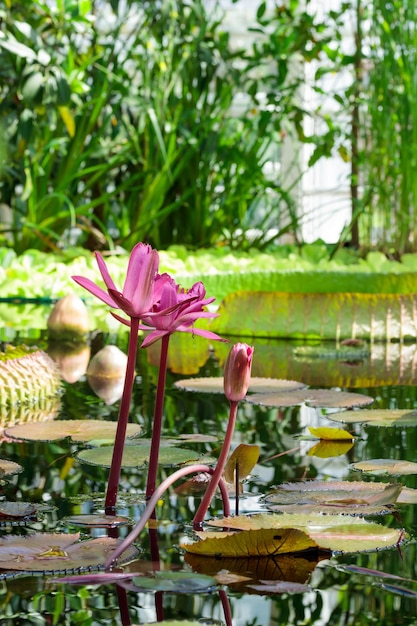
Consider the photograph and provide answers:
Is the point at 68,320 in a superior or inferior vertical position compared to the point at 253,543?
superior

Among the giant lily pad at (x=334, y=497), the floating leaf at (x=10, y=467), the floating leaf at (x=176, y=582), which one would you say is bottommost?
the floating leaf at (x=176, y=582)

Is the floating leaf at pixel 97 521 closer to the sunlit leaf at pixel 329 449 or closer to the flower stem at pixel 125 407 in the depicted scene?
the flower stem at pixel 125 407

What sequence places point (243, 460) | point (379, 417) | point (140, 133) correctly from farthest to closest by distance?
point (140, 133) < point (379, 417) < point (243, 460)

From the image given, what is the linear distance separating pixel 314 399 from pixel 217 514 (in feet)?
1.98

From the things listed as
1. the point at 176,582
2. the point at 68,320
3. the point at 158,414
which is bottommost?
the point at 176,582

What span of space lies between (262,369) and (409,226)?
1.85 m

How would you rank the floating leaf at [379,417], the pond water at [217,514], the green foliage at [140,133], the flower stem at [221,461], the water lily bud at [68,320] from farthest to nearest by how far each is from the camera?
1. the green foliage at [140,133]
2. the water lily bud at [68,320]
3. the floating leaf at [379,417]
4. the flower stem at [221,461]
5. the pond water at [217,514]

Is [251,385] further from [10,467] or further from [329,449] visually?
[10,467]

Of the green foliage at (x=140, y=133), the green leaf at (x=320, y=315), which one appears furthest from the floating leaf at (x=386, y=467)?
the green foliage at (x=140, y=133)

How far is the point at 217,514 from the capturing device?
2.61 feet

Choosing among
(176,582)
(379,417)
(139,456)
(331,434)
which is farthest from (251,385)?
(176,582)

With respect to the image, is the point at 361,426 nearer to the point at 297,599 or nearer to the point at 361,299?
the point at 297,599

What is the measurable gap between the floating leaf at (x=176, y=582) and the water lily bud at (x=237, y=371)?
13 centimetres

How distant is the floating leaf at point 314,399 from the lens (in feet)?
4.41
